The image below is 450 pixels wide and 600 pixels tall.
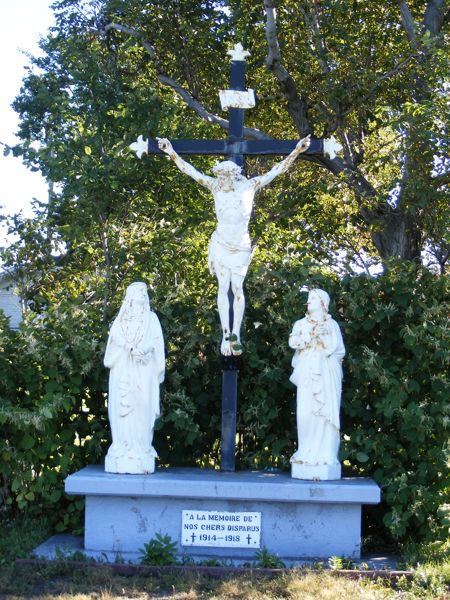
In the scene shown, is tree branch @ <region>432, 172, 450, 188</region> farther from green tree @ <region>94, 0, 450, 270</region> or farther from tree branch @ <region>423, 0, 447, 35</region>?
tree branch @ <region>423, 0, 447, 35</region>

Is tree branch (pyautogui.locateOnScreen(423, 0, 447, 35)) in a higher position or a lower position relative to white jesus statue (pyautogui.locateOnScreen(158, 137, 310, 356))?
higher

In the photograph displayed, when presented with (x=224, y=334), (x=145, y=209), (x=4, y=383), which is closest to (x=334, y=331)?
(x=224, y=334)

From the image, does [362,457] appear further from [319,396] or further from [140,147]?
[140,147]

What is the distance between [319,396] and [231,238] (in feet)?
4.54

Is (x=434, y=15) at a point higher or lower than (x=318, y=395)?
higher

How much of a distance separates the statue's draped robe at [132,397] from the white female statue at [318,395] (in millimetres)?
1097

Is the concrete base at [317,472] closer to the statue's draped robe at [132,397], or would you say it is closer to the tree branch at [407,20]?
the statue's draped robe at [132,397]

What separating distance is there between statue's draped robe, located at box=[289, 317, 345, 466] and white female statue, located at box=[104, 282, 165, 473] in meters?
1.09

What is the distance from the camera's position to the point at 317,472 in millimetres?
6543

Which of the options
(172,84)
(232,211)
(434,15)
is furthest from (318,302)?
(172,84)

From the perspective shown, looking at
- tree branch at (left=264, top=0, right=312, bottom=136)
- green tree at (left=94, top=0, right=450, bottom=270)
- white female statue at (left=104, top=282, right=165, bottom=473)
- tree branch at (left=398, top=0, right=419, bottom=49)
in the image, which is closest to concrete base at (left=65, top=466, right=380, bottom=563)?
white female statue at (left=104, top=282, right=165, bottom=473)

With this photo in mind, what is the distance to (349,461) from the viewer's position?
7.34 metres

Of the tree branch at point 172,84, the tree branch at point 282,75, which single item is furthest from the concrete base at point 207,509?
the tree branch at point 172,84

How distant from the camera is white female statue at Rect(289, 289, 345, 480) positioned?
657 cm
